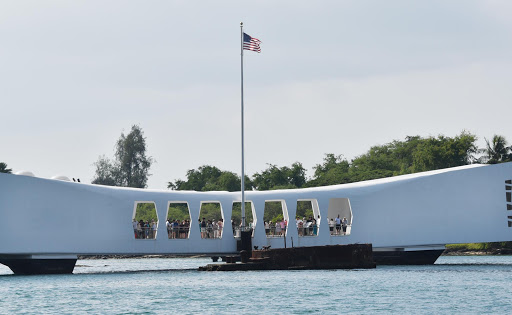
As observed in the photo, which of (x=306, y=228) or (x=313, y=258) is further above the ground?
(x=306, y=228)

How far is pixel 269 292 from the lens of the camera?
38.8 meters

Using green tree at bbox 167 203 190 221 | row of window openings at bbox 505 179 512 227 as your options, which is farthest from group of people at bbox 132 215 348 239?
green tree at bbox 167 203 190 221

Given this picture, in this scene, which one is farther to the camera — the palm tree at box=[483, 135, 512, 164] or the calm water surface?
the palm tree at box=[483, 135, 512, 164]

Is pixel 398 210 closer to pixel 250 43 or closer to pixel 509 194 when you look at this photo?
pixel 509 194

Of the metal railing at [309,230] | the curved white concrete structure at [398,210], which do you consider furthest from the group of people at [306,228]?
the curved white concrete structure at [398,210]

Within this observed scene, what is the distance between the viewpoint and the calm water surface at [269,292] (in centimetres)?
3406

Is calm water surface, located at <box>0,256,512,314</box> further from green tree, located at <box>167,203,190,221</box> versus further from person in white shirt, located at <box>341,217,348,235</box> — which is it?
green tree, located at <box>167,203,190,221</box>

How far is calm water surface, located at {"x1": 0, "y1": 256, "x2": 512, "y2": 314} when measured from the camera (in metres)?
34.1

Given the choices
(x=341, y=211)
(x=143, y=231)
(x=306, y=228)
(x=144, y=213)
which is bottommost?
(x=143, y=231)

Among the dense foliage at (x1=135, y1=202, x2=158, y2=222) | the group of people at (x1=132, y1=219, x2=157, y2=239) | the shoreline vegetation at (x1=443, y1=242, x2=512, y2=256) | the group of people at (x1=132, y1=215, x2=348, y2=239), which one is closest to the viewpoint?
the group of people at (x1=132, y1=219, x2=157, y2=239)

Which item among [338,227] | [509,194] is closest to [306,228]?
[338,227]

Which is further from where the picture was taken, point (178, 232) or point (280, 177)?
point (280, 177)

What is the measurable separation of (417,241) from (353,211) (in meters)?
3.82

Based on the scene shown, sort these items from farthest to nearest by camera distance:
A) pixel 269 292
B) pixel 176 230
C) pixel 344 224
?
pixel 344 224, pixel 176 230, pixel 269 292
